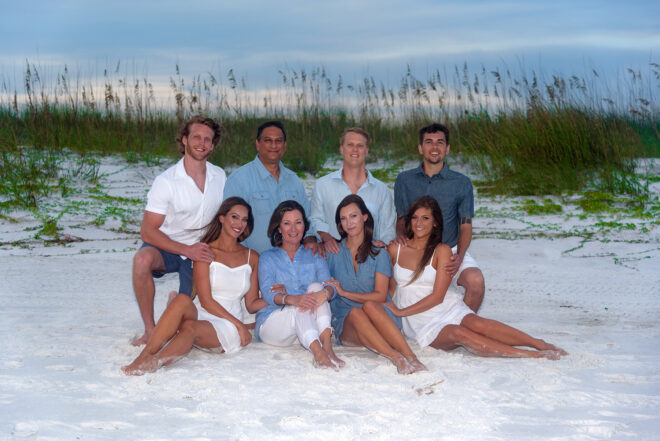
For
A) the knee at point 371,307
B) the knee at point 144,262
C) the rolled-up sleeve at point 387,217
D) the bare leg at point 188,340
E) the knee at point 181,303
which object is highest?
the rolled-up sleeve at point 387,217

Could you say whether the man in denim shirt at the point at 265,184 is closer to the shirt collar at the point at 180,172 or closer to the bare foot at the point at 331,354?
the shirt collar at the point at 180,172

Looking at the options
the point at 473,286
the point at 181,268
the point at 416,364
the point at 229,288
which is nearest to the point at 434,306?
the point at 473,286

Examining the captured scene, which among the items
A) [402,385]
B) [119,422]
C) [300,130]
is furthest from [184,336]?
[300,130]

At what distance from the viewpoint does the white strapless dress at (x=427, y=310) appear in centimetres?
363

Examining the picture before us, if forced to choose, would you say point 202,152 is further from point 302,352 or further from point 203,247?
point 302,352

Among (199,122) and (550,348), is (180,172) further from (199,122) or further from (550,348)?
(550,348)

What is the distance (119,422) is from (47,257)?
402 centimetres

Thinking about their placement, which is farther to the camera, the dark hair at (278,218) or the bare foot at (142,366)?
the dark hair at (278,218)

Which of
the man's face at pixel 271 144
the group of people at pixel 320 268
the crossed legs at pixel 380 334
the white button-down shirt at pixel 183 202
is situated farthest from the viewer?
the man's face at pixel 271 144

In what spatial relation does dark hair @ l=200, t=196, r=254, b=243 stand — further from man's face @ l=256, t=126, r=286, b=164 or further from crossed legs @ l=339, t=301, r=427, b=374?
crossed legs @ l=339, t=301, r=427, b=374

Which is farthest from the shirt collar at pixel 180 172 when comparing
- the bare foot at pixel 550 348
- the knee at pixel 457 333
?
the bare foot at pixel 550 348

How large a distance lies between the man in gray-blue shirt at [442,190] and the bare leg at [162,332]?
4.62 feet

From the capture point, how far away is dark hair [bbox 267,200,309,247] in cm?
364

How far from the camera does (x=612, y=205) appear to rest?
8.31m
